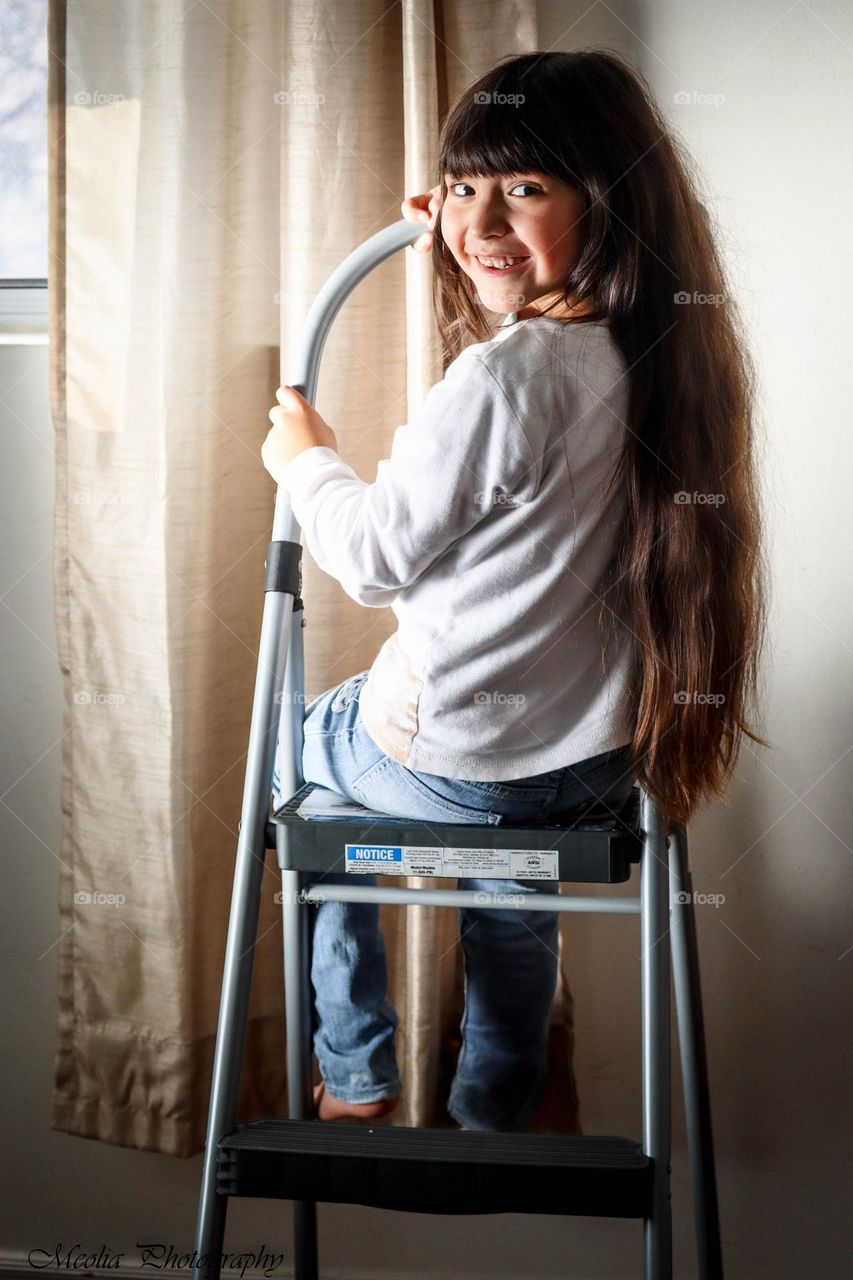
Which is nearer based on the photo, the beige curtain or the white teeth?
the white teeth

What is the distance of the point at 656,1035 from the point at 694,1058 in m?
0.22

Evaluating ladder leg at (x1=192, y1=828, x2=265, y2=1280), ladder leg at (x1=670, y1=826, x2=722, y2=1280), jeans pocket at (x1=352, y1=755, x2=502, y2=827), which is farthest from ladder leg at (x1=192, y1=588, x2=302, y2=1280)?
ladder leg at (x1=670, y1=826, x2=722, y2=1280)

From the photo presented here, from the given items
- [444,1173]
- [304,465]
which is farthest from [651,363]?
[444,1173]

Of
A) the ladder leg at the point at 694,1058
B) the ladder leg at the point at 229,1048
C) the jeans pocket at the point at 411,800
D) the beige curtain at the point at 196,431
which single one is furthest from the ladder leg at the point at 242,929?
the ladder leg at the point at 694,1058

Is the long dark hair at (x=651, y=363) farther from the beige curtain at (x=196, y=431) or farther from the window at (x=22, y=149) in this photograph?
the window at (x=22, y=149)

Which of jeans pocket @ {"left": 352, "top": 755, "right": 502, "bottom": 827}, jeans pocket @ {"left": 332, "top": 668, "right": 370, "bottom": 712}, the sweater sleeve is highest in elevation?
the sweater sleeve

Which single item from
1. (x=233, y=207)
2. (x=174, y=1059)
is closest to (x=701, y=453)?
(x=233, y=207)

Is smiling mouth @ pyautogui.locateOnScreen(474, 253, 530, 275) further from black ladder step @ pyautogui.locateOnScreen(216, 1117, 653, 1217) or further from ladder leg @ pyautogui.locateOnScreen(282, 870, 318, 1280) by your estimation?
black ladder step @ pyautogui.locateOnScreen(216, 1117, 653, 1217)

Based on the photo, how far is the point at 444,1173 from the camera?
857 millimetres

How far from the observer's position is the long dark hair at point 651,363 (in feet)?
2.93

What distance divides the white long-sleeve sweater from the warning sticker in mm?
63

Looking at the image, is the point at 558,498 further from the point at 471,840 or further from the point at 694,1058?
the point at 694,1058

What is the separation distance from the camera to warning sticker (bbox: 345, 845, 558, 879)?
0.90 metres

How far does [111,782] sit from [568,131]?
0.88m
